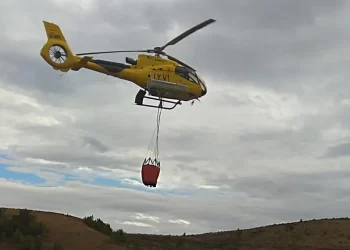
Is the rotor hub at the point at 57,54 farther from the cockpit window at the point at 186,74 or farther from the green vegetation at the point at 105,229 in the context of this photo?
the green vegetation at the point at 105,229

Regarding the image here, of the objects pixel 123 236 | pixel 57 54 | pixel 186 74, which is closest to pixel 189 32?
pixel 186 74

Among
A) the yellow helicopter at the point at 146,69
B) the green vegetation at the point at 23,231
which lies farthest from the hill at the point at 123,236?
the yellow helicopter at the point at 146,69

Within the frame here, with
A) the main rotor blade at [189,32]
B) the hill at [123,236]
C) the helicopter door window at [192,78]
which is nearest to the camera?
the main rotor blade at [189,32]

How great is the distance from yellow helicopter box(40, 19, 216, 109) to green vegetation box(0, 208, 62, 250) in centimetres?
944

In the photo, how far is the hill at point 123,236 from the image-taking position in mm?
29156

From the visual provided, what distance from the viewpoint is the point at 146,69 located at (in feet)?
82.2

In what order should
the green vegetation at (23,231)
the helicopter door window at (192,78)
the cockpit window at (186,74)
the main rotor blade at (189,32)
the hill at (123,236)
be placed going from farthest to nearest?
1. the hill at (123,236)
2. the green vegetation at (23,231)
3. the helicopter door window at (192,78)
4. the cockpit window at (186,74)
5. the main rotor blade at (189,32)

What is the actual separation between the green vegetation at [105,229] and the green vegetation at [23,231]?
12.0ft

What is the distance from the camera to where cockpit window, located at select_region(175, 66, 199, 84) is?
2556 cm

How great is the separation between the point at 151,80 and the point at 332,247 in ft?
73.1

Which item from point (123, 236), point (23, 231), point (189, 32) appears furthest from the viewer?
point (123, 236)

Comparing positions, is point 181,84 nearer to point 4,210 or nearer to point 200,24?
point 200,24

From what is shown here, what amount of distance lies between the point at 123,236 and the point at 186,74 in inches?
432

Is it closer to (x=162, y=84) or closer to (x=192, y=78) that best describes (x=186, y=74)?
(x=192, y=78)
